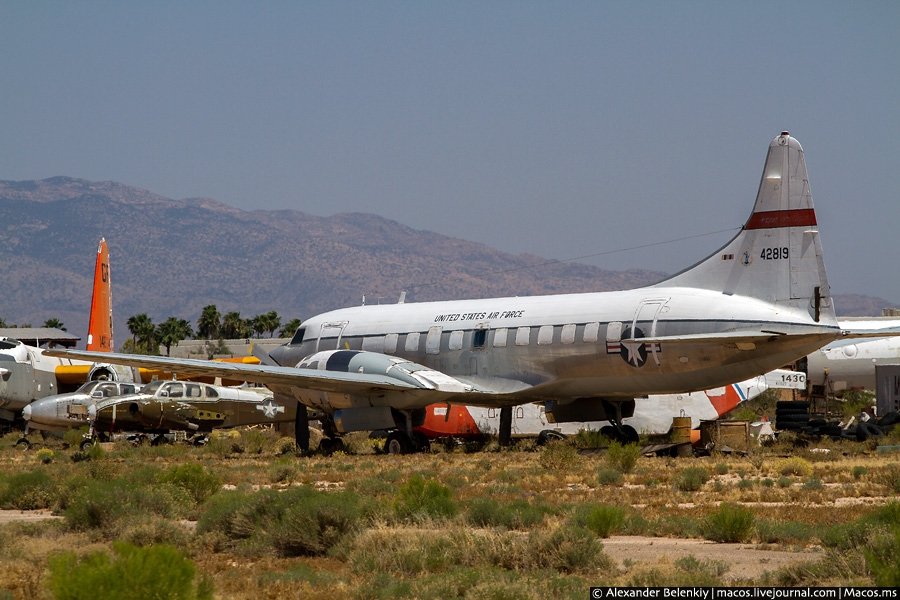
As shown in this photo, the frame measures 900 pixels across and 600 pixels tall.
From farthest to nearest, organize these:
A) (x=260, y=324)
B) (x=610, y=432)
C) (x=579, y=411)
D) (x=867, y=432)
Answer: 1. (x=260, y=324)
2. (x=867, y=432)
3. (x=610, y=432)
4. (x=579, y=411)

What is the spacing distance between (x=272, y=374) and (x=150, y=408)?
7.44 m

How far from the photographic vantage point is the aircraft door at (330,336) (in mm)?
32281

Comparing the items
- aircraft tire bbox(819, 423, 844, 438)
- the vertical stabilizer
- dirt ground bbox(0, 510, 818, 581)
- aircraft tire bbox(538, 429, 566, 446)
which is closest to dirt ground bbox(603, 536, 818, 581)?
dirt ground bbox(0, 510, 818, 581)

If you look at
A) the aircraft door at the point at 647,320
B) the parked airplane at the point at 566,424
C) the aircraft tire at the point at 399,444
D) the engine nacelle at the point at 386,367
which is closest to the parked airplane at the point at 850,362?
the parked airplane at the point at 566,424

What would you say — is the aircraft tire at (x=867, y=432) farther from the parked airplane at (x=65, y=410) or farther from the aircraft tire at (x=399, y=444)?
the parked airplane at (x=65, y=410)

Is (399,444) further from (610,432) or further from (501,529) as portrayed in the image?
(501,529)

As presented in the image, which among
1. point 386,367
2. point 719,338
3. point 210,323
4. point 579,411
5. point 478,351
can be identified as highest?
point 210,323

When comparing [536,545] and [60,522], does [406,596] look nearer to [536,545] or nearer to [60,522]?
[536,545]

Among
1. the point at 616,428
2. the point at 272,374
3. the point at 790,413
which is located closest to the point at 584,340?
the point at 616,428

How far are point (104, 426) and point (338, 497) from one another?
2111cm

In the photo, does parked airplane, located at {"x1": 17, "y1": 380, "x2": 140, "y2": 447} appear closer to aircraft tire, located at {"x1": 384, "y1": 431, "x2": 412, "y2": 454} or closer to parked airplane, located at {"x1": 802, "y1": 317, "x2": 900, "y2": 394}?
aircraft tire, located at {"x1": 384, "y1": 431, "x2": 412, "y2": 454}

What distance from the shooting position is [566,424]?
1403 inches

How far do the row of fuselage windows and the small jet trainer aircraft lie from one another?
0.11ft

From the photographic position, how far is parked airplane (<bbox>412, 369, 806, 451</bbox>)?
1351 inches
